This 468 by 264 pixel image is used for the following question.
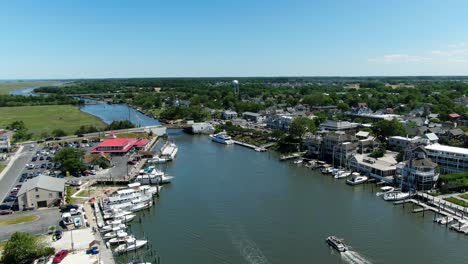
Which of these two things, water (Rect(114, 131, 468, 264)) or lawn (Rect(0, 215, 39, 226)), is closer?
water (Rect(114, 131, 468, 264))

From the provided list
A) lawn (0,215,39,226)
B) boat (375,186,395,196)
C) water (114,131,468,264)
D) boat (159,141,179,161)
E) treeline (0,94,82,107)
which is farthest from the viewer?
treeline (0,94,82,107)

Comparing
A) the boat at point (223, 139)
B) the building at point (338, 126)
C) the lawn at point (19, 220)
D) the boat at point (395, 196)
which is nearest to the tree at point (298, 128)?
the building at point (338, 126)

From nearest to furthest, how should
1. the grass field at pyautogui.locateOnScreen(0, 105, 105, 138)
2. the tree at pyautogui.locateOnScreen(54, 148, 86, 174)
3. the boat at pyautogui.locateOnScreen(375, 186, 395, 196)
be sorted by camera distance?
the boat at pyautogui.locateOnScreen(375, 186, 395, 196) → the tree at pyautogui.locateOnScreen(54, 148, 86, 174) → the grass field at pyautogui.locateOnScreen(0, 105, 105, 138)

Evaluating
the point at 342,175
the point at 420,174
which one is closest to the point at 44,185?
the point at 342,175

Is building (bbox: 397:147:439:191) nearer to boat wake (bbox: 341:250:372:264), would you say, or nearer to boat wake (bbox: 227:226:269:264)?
boat wake (bbox: 341:250:372:264)

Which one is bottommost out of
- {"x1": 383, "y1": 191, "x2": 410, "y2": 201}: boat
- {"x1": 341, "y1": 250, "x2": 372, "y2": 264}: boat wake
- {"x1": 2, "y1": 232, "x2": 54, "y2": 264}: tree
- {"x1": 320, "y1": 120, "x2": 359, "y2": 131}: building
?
{"x1": 341, "y1": 250, "x2": 372, "y2": 264}: boat wake

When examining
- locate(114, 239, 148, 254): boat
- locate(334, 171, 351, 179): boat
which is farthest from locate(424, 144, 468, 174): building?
locate(114, 239, 148, 254): boat
